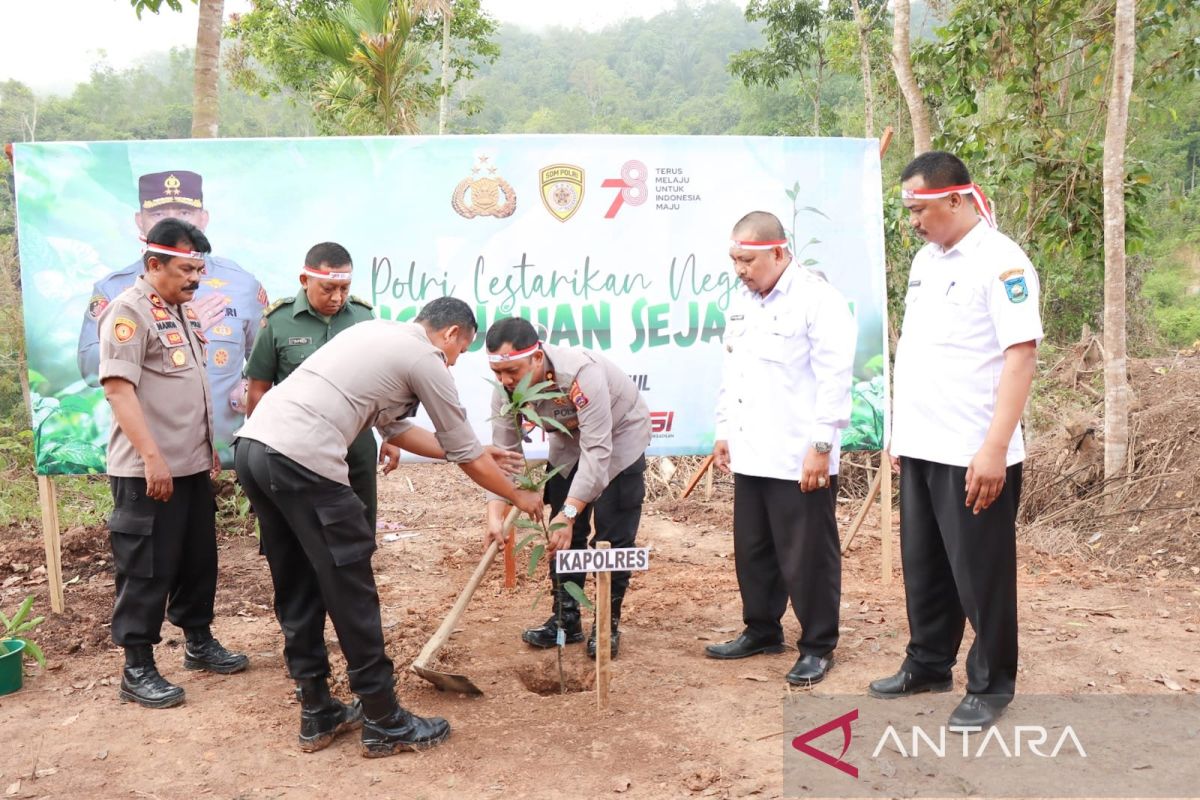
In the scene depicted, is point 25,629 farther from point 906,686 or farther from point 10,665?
point 906,686

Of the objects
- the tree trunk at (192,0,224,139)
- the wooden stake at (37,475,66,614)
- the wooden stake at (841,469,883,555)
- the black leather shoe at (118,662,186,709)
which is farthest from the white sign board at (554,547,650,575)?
the tree trunk at (192,0,224,139)

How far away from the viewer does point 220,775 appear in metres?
3.18

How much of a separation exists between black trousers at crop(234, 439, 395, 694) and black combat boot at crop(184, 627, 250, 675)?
87 cm

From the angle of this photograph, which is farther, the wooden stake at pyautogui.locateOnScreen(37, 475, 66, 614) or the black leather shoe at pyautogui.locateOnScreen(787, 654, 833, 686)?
the wooden stake at pyautogui.locateOnScreen(37, 475, 66, 614)

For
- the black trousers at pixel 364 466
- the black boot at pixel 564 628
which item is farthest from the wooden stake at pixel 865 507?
the black trousers at pixel 364 466

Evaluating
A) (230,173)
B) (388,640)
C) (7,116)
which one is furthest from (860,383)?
(7,116)

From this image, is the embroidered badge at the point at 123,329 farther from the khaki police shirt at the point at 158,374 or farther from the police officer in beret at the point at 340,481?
the police officer in beret at the point at 340,481

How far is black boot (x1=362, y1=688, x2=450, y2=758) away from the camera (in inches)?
127

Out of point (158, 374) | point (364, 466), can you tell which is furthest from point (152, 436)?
point (364, 466)

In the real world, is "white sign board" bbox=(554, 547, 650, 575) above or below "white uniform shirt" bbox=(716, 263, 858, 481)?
below

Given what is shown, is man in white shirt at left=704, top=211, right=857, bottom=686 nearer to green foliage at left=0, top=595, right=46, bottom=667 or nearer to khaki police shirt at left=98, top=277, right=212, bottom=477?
khaki police shirt at left=98, top=277, right=212, bottom=477

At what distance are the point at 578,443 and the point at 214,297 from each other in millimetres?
1854

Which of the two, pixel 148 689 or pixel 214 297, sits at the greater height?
pixel 214 297

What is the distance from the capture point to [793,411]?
377 cm
